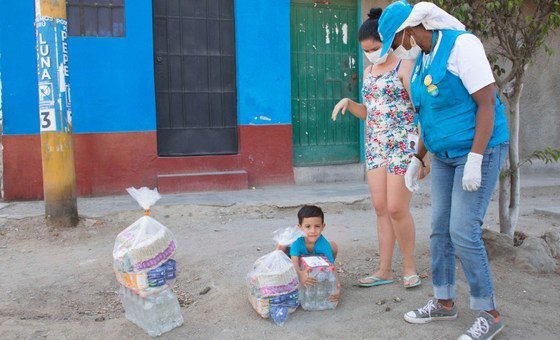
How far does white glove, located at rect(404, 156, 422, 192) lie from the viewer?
3193 millimetres

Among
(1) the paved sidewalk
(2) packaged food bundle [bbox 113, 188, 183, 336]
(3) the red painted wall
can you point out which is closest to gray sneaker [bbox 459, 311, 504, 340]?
(2) packaged food bundle [bbox 113, 188, 183, 336]

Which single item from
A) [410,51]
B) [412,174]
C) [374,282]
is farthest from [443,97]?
[374,282]

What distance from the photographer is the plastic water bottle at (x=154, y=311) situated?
306cm

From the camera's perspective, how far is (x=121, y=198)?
6.43m

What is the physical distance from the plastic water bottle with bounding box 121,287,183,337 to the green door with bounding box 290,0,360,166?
4673mm

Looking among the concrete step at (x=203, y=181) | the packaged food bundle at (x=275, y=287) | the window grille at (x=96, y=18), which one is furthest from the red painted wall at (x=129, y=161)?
the packaged food bundle at (x=275, y=287)

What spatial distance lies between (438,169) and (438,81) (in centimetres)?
55

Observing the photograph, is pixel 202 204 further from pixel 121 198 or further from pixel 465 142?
pixel 465 142

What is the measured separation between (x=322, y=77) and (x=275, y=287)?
16.5ft

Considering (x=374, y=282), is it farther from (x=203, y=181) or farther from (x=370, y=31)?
(x=203, y=181)

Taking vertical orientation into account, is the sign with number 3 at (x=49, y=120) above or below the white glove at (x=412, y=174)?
above

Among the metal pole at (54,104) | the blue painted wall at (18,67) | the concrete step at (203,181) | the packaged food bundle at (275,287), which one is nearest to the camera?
the packaged food bundle at (275,287)

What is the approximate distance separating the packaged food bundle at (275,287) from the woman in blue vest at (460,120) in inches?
38.0

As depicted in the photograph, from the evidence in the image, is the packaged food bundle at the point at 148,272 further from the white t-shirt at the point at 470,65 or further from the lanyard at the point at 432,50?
the white t-shirt at the point at 470,65
